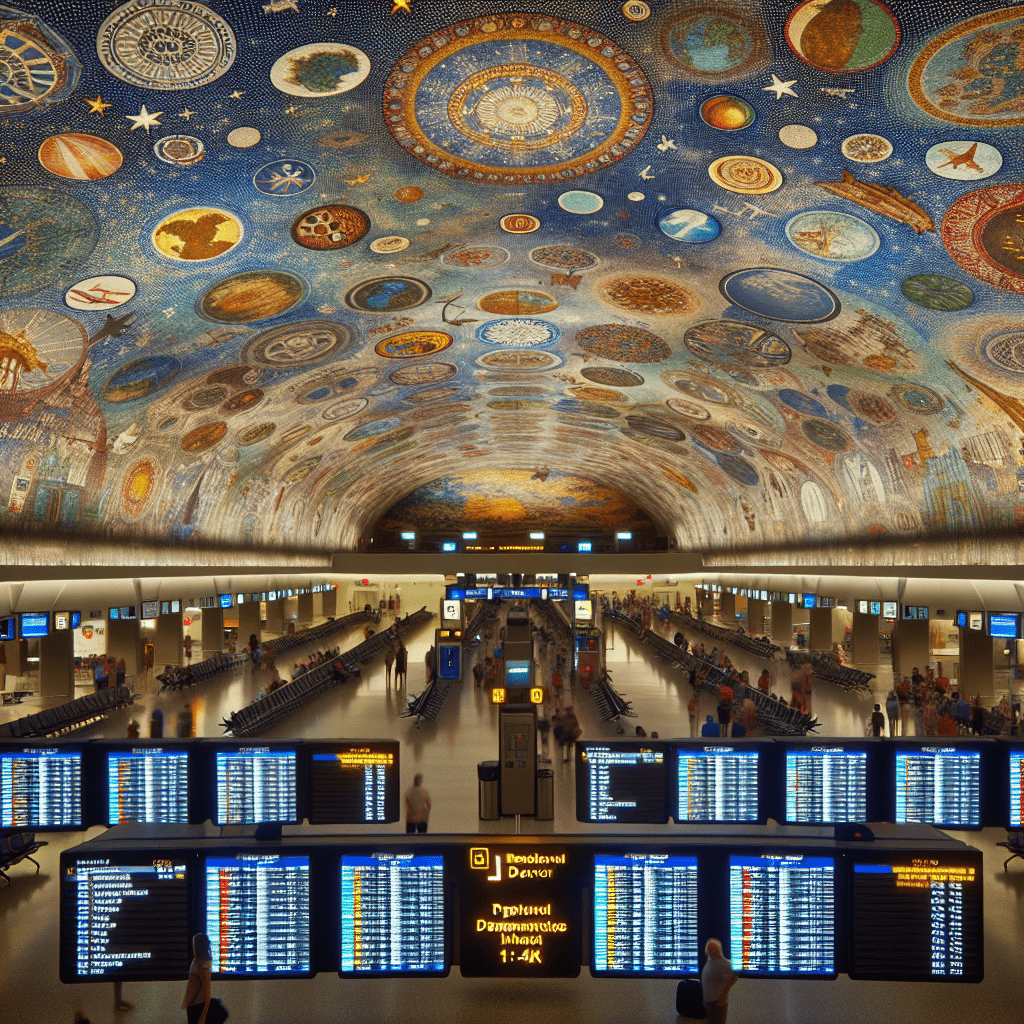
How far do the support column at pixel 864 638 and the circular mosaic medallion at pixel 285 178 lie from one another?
1058 inches

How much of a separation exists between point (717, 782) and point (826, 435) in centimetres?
1949

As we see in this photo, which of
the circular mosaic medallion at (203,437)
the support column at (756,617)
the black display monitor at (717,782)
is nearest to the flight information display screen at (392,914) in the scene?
the black display monitor at (717,782)

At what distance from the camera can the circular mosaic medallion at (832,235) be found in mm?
12711

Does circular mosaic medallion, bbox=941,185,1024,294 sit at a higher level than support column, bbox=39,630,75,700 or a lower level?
higher

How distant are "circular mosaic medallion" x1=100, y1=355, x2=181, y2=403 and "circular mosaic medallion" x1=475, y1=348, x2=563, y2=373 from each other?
8457 mm

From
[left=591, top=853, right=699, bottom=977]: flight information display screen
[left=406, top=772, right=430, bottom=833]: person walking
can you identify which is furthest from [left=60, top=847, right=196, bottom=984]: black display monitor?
[left=406, top=772, right=430, bottom=833]: person walking

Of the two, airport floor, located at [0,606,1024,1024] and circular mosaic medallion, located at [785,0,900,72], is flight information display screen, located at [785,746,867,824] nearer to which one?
airport floor, located at [0,606,1024,1024]

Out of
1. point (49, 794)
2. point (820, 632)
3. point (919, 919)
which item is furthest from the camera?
point (820, 632)

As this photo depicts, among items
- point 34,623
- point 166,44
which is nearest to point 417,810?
point 166,44

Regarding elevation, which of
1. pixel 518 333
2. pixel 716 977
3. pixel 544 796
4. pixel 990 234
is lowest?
pixel 544 796

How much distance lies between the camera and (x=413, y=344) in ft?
74.2

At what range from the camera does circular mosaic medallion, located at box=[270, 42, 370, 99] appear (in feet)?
31.6

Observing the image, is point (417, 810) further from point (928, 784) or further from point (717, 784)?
point (928, 784)

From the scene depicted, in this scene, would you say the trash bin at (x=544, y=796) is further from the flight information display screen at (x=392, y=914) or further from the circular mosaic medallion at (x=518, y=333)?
the circular mosaic medallion at (x=518, y=333)
